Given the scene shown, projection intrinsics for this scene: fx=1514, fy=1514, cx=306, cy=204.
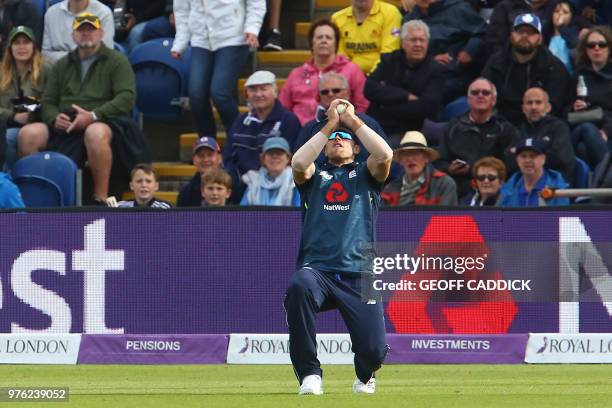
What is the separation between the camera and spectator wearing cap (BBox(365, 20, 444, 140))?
15.1 meters

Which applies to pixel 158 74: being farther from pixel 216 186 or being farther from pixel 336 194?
pixel 336 194

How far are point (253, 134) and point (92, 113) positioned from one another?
1689mm

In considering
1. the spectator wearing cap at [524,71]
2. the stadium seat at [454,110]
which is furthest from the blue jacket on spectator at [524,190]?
the stadium seat at [454,110]

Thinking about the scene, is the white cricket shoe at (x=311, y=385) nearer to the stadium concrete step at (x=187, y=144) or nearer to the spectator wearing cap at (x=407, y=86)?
the spectator wearing cap at (x=407, y=86)

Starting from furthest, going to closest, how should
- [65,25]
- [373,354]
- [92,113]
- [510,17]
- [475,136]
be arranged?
1. [65,25]
2. [510,17]
3. [92,113]
4. [475,136]
5. [373,354]

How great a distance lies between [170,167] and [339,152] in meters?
6.81

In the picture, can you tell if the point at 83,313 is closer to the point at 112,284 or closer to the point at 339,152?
the point at 112,284

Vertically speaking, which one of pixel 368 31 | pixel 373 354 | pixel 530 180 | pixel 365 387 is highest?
pixel 368 31

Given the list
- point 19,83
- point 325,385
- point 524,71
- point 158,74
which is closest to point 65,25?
point 19,83

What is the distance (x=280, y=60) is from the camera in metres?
17.2

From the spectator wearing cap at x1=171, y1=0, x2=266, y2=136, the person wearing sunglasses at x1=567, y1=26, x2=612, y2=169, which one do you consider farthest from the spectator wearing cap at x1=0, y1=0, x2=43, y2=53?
the person wearing sunglasses at x1=567, y1=26, x2=612, y2=169

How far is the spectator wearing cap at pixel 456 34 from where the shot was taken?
15781 millimetres

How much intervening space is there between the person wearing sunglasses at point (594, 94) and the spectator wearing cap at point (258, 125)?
2751 mm

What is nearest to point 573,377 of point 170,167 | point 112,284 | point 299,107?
point 112,284
